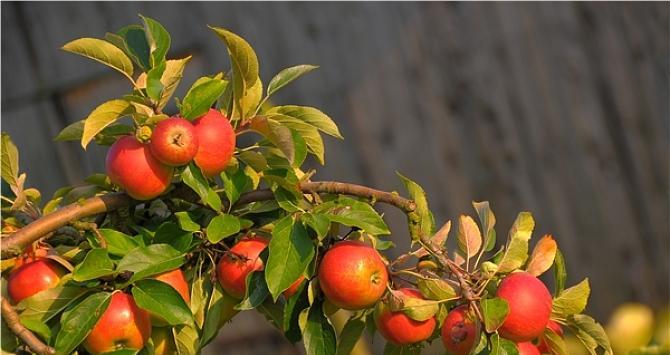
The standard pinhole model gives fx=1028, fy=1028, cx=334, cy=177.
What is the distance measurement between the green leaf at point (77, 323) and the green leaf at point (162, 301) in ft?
0.10

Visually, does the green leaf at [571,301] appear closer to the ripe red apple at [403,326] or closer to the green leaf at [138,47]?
the ripe red apple at [403,326]

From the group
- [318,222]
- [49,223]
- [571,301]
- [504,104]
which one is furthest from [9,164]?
[504,104]

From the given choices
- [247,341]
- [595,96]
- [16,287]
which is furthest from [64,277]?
[247,341]

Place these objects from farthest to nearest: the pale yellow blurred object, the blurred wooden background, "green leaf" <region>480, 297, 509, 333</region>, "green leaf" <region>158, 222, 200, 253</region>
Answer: the blurred wooden background → "green leaf" <region>158, 222, 200, 253</region> → "green leaf" <region>480, 297, 509, 333</region> → the pale yellow blurred object

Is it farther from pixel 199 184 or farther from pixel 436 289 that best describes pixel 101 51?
pixel 436 289

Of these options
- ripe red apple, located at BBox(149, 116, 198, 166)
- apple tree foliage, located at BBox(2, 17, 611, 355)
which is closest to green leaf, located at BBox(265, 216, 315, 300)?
apple tree foliage, located at BBox(2, 17, 611, 355)

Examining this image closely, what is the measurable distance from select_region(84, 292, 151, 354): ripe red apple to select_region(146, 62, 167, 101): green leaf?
180 millimetres

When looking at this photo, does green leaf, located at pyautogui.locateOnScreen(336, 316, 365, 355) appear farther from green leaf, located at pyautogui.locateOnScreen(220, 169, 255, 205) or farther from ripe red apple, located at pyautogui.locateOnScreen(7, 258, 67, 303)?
ripe red apple, located at pyautogui.locateOnScreen(7, 258, 67, 303)

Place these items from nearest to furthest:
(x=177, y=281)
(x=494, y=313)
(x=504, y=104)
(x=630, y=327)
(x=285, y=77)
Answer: (x=630, y=327)
(x=494, y=313)
(x=177, y=281)
(x=285, y=77)
(x=504, y=104)

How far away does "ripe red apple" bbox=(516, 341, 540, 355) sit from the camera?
2.91ft

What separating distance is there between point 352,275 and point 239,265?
0.11 metres

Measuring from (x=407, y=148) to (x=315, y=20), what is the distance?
51cm

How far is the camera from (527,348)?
90 cm

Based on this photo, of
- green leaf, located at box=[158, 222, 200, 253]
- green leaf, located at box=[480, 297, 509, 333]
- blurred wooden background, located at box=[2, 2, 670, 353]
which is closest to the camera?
green leaf, located at box=[480, 297, 509, 333]
